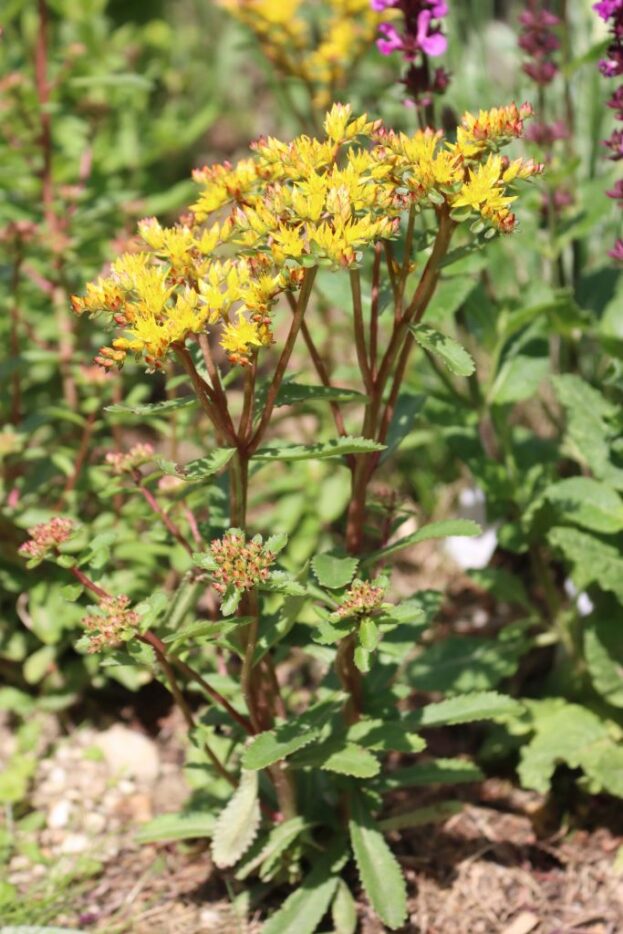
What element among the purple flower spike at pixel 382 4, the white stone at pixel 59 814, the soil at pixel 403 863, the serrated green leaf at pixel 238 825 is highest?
the purple flower spike at pixel 382 4

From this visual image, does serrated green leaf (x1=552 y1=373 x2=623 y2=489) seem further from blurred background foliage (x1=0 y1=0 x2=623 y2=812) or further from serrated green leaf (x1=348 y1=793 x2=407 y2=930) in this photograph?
serrated green leaf (x1=348 y1=793 x2=407 y2=930)

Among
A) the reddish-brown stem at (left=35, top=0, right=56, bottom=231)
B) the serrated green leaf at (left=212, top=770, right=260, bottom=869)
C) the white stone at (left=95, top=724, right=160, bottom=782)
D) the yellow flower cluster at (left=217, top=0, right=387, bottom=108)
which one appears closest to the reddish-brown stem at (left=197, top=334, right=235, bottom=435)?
the serrated green leaf at (left=212, top=770, right=260, bottom=869)

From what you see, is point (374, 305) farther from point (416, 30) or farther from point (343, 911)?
point (343, 911)

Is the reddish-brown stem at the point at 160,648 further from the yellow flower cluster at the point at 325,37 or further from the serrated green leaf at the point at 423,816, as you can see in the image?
the yellow flower cluster at the point at 325,37

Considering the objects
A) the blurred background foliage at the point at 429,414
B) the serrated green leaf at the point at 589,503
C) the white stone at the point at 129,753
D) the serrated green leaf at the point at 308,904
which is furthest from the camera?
the white stone at the point at 129,753

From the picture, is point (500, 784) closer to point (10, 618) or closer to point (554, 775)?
point (554, 775)

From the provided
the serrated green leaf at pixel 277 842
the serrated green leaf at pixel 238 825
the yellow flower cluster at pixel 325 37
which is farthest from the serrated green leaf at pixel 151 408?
the yellow flower cluster at pixel 325 37

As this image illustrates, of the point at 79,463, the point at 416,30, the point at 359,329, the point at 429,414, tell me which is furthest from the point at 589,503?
the point at 79,463
